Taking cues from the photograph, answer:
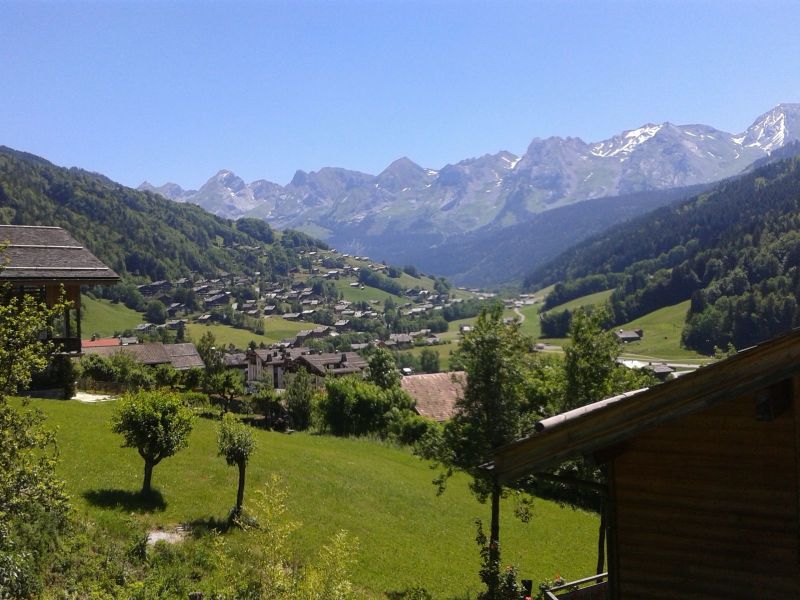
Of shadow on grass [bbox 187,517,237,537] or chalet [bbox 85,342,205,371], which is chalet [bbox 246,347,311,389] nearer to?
chalet [bbox 85,342,205,371]

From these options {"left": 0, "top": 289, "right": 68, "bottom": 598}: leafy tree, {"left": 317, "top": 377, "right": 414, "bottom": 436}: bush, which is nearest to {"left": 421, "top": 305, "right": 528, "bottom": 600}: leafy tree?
{"left": 0, "top": 289, "right": 68, "bottom": 598}: leafy tree

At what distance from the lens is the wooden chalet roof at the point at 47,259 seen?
3081cm

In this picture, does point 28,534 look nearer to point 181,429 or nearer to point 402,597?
point 181,429

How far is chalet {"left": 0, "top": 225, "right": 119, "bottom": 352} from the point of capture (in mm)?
30547

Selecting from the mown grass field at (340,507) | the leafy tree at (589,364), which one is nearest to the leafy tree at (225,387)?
the mown grass field at (340,507)

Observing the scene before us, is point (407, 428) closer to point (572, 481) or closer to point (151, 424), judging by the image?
point (151, 424)

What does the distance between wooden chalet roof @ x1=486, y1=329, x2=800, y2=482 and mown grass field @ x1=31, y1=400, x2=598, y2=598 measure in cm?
1287

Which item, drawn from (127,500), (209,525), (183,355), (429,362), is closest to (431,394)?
(209,525)

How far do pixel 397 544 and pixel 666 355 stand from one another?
175 m

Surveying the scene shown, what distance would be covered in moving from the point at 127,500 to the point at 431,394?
175ft

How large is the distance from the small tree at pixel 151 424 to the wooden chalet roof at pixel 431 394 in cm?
4529

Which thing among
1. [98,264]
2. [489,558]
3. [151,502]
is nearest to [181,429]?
[151,502]

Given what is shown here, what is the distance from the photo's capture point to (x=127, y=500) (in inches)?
784

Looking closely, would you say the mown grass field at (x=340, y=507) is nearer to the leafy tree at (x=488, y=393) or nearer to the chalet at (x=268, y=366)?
the leafy tree at (x=488, y=393)
